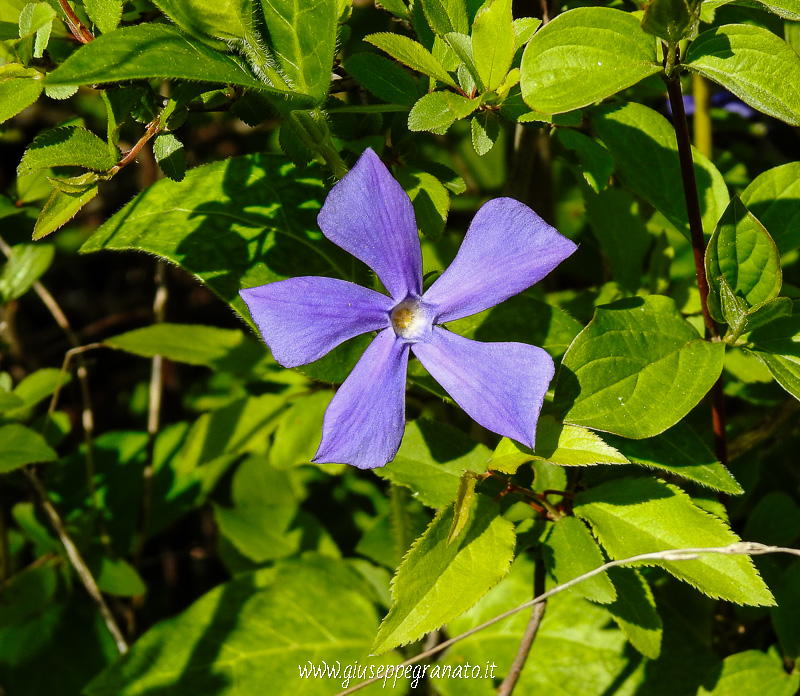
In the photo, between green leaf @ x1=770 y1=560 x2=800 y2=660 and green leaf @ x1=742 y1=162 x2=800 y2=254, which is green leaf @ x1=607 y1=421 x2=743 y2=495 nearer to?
green leaf @ x1=742 y1=162 x2=800 y2=254

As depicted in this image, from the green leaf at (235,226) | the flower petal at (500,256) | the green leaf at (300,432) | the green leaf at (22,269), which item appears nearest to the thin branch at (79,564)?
the green leaf at (22,269)

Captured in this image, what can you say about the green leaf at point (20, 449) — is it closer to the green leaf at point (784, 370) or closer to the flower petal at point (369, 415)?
the flower petal at point (369, 415)

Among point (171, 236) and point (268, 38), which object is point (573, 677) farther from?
point (268, 38)

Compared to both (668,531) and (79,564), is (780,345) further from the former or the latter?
(79,564)

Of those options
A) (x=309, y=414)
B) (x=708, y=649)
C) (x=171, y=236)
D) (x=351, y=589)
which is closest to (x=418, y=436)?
(x=309, y=414)

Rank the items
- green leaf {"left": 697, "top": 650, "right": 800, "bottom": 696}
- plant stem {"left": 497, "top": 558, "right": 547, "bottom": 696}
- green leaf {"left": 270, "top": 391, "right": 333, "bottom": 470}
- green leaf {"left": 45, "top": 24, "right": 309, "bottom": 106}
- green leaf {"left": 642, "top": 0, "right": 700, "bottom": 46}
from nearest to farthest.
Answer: green leaf {"left": 45, "top": 24, "right": 309, "bottom": 106} < green leaf {"left": 642, "top": 0, "right": 700, "bottom": 46} < plant stem {"left": 497, "top": 558, "right": 547, "bottom": 696} < green leaf {"left": 697, "top": 650, "right": 800, "bottom": 696} < green leaf {"left": 270, "top": 391, "right": 333, "bottom": 470}

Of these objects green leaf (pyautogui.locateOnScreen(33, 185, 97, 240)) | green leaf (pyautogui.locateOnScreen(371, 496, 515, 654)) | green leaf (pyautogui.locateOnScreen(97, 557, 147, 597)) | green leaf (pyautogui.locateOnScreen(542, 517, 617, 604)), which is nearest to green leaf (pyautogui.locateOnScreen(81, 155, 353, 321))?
green leaf (pyautogui.locateOnScreen(33, 185, 97, 240))

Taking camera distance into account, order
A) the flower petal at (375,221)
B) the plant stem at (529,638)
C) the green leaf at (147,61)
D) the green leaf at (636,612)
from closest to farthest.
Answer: the green leaf at (147,61), the flower petal at (375,221), the green leaf at (636,612), the plant stem at (529,638)
